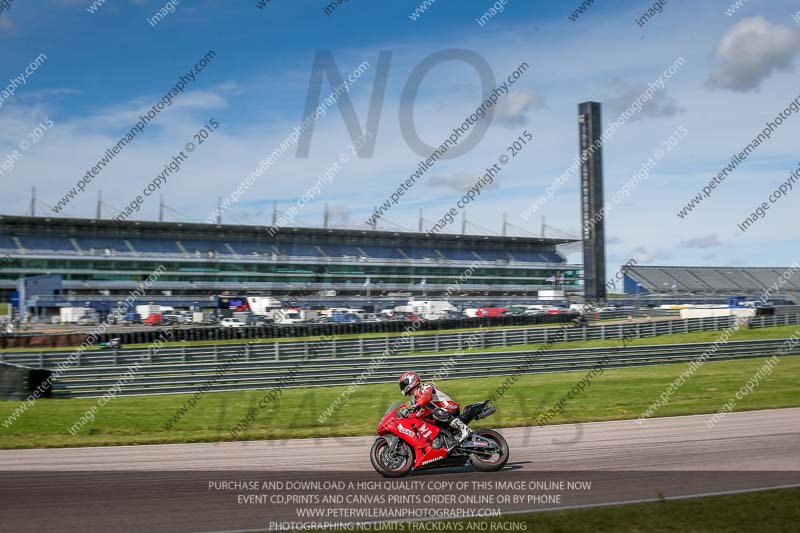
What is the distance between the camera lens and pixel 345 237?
91312mm

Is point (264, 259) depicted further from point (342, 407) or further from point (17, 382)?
point (342, 407)

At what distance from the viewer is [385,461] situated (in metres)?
9.50

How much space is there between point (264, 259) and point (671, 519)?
261ft

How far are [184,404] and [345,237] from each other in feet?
237

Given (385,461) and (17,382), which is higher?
(17,382)

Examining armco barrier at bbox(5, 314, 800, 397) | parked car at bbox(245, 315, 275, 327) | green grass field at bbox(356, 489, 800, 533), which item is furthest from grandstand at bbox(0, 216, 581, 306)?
green grass field at bbox(356, 489, 800, 533)

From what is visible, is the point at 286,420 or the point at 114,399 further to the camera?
the point at 114,399

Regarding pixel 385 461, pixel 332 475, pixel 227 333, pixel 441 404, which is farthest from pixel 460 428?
pixel 227 333

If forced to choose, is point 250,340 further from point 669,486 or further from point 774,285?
point 774,285

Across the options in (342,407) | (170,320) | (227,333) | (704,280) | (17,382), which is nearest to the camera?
(342,407)

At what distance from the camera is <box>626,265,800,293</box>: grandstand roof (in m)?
84.2

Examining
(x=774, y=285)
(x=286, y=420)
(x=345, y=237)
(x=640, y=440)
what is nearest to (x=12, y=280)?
(x=345, y=237)

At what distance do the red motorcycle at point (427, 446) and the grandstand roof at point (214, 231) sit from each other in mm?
73656

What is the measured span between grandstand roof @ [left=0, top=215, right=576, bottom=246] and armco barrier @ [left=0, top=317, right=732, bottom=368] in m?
50.2
